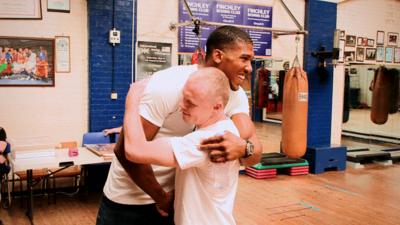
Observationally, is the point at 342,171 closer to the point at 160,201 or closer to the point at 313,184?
the point at 313,184

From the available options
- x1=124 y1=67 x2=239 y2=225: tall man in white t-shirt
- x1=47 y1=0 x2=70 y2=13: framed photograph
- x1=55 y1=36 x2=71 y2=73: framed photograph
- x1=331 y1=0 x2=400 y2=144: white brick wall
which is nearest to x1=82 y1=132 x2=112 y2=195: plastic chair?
x1=55 y1=36 x2=71 y2=73: framed photograph

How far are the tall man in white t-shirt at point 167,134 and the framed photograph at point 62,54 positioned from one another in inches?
161

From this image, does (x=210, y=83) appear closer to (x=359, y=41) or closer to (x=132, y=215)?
(x=132, y=215)

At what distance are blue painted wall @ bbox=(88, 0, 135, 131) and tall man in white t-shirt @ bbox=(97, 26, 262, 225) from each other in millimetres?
4045

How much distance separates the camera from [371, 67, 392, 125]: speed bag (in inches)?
312

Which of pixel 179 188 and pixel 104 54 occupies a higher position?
pixel 104 54

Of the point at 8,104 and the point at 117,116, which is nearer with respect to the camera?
the point at 8,104

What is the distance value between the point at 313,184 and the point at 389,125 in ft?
15.7

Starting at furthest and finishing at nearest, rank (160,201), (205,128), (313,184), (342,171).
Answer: (342,171)
(313,184)
(160,201)
(205,128)

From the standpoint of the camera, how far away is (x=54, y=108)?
5.50 metres

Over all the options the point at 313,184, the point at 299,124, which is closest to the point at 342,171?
the point at 313,184

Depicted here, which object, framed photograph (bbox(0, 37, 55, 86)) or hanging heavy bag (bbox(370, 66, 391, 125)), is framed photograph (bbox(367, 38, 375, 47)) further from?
framed photograph (bbox(0, 37, 55, 86))

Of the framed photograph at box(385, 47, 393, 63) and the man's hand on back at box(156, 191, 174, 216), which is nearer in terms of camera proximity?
the man's hand on back at box(156, 191, 174, 216)

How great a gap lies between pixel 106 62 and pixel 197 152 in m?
4.55
